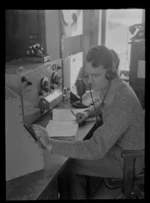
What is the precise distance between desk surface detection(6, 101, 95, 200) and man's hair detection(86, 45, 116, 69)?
485 millimetres

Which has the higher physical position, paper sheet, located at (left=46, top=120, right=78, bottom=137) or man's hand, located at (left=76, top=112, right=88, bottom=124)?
man's hand, located at (left=76, top=112, right=88, bottom=124)

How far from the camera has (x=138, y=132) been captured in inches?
48.9

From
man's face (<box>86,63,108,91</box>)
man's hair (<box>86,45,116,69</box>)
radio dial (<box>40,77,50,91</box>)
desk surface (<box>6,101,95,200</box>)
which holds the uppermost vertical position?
man's hair (<box>86,45,116,69</box>)

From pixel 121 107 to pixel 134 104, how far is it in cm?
7

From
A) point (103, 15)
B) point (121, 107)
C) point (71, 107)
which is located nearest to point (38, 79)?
point (71, 107)

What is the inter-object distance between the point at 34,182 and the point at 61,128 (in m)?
0.45

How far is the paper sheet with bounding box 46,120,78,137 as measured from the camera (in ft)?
4.58

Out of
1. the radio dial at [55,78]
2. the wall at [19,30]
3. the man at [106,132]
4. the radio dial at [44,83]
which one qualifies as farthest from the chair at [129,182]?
the wall at [19,30]

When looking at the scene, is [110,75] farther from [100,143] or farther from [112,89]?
[100,143]

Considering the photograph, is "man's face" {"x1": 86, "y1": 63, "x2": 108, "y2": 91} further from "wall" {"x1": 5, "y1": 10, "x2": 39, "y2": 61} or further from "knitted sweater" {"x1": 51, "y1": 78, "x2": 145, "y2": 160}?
"wall" {"x1": 5, "y1": 10, "x2": 39, "y2": 61}

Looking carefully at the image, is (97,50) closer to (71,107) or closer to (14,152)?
(14,152)

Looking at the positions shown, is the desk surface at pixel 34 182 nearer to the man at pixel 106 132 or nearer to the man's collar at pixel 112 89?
the man at pixel 106 132

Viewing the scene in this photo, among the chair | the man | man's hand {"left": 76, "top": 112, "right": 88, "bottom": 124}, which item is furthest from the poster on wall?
the chair

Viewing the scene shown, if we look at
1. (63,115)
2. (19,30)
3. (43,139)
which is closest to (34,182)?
(43,139)
